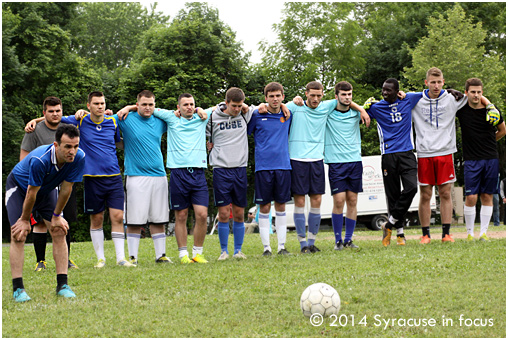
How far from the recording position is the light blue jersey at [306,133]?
987 cm

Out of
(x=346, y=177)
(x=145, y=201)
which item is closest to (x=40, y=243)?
(x=145, y=201)

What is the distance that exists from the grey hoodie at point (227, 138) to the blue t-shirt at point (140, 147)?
884 millimetres

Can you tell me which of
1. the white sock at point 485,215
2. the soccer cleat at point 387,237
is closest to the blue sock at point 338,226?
the soccer cleat at point 387,237

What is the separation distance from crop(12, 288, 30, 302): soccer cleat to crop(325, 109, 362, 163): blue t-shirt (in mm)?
5436

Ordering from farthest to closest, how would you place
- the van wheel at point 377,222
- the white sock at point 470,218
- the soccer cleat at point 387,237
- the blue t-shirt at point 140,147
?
the van wheel at point 377,222 < the white sock at point 470,218 < the soccer cleat at point 387,237 < the blue t-shirt at point 140,147

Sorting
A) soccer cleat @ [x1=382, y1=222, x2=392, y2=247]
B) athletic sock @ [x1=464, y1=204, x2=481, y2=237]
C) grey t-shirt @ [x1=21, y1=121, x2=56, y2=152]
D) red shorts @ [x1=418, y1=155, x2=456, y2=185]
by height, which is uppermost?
grey t-shirt @ [x1=21, y1=121, x2=56, y2=152]

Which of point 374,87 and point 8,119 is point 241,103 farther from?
point 374,87

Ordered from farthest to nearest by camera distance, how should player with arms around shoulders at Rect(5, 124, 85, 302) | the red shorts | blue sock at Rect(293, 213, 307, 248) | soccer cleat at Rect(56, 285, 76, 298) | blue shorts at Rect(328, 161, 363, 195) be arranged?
1. the red shorts
2. blue shorts at Rect(328, 161, 363, 195)
3. blue sock at Rect(293, 213, 307, 248)
4. soccer cleat at Rect(56, 285, 76, 298)
5. player with arms around shoulders at Rect(5, 124, 85, 302)

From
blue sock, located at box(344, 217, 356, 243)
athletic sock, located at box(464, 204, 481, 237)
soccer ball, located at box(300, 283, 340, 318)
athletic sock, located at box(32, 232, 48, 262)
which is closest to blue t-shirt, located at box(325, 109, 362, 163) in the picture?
blue sock, located at box(344, 217, 356, 243)

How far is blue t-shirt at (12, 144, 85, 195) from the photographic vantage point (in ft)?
20.7

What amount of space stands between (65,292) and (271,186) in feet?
12.9

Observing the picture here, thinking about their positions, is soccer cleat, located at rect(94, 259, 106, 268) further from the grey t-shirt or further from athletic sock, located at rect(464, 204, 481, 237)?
athletic sock, located at rect(464, 204, 481, 237)

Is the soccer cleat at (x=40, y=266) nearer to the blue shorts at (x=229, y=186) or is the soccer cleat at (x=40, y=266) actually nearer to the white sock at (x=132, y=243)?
the white sock at (x=132, y=243)

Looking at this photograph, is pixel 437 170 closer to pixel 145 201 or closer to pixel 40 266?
pixel 145 201
